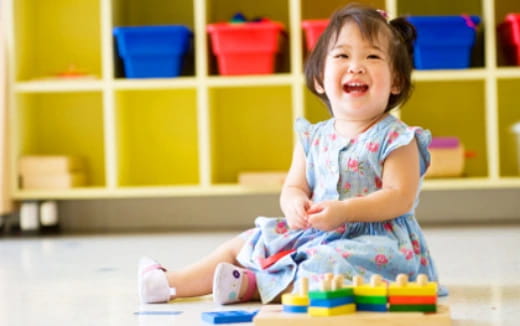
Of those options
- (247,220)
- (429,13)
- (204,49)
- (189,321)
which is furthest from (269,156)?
(189,321)

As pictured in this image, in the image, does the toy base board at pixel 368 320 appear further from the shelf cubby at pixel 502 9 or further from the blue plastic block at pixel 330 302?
the shelf cubby at pixel 502 9

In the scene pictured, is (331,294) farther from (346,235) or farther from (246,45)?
(246,45)

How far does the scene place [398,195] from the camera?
140cm

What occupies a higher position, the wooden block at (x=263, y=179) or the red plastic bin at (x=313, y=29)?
the red plastic bin at (x=313, y=29)

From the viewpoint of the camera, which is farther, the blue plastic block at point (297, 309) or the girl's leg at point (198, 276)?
the girl's leg at point (198, 276)

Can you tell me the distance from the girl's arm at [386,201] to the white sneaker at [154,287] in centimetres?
24

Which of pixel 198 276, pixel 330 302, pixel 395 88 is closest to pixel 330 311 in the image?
pixel 330 302

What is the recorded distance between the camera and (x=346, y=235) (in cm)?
141

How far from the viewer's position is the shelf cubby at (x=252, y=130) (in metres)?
3.05

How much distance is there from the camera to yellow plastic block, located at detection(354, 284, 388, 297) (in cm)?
108

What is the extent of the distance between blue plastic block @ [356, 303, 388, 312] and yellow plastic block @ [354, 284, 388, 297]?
1 centimetres

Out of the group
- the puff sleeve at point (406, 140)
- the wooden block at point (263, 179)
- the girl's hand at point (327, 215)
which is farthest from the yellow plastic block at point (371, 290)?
the wooden block at point (263, 179)

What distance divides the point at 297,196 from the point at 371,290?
403mm

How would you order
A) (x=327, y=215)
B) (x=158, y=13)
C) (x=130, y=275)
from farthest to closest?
(x=158, y=13)
(x=130, y=275)
(x=327, y=215)
